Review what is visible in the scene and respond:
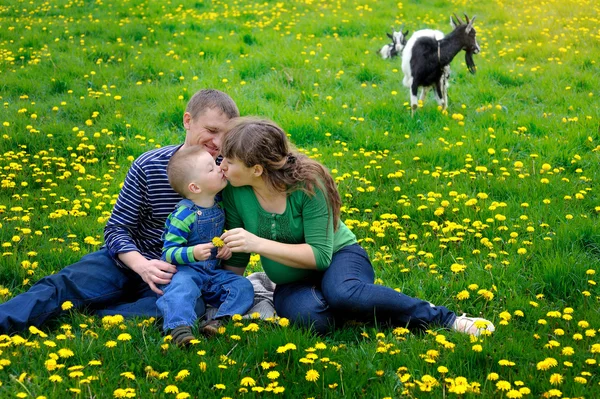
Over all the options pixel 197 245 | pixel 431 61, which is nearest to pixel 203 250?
pixel 197 245

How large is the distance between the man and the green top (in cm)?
34

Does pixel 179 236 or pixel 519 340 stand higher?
pixel 179 236

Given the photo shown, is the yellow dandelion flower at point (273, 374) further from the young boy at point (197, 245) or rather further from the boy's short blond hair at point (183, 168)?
the boy's short blond hair at point (183, 168)

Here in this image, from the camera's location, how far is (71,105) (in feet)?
26.3

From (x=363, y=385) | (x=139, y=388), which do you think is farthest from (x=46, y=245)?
(x=363, y=385)

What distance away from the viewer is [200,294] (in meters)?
3.73

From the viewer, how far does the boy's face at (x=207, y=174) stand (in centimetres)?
372

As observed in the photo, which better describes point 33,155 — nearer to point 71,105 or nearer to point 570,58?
point 71,105

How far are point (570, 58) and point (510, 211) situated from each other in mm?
5355

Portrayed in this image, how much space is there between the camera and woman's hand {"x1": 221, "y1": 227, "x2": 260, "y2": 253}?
3562mm

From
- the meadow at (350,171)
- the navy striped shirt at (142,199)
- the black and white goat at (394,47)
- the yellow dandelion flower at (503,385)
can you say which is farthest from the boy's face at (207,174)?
the black and white goat at (394,47)

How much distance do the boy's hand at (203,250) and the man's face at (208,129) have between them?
0.62 metres

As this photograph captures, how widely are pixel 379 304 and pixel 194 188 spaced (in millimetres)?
1148

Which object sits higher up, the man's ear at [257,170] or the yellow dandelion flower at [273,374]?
the man's ear at [257,170]
